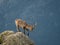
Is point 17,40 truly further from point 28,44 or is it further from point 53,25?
point 53,25

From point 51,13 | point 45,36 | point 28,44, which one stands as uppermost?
point 51,13

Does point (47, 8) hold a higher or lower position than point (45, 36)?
higher

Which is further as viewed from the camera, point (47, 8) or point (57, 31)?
point (47, 8)

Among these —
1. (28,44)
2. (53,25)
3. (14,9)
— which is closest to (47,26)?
(53,25)

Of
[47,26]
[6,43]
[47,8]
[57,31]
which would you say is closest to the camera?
[6,43]

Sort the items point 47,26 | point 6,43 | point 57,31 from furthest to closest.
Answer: point 47,26
point 57,31
point 6,43

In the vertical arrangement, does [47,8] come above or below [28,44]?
above

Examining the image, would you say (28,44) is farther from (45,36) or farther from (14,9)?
(14,9)

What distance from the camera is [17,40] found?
18.1 m

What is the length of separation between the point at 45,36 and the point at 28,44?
237 feet

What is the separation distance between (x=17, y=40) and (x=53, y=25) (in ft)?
272

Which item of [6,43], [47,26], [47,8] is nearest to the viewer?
[6,43]

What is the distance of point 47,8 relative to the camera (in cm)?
10794

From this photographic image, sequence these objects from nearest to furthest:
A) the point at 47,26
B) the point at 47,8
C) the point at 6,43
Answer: the point at 6,43 → the point at 47,26 → the point at 47,8
